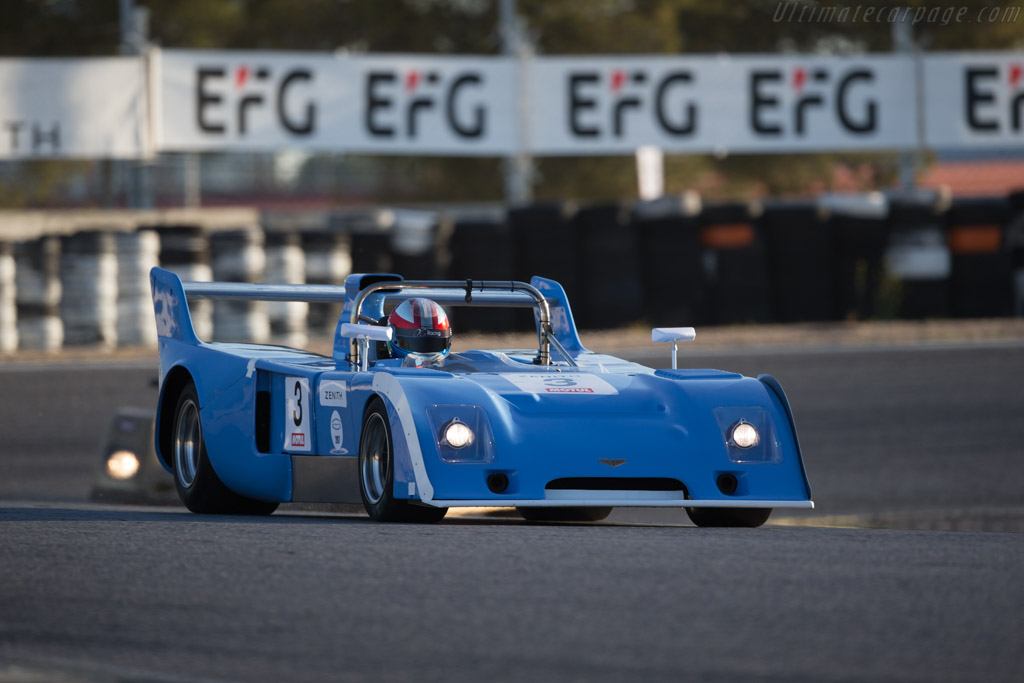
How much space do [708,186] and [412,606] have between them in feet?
96.7

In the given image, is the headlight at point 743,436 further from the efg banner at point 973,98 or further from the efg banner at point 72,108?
the efg banner at point 973,98

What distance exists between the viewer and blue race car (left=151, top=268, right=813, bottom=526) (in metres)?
6.80

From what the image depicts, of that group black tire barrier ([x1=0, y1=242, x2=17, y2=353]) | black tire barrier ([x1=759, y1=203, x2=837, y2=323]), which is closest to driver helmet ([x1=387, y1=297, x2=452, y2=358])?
black tire barrier ([x1=0, y1=242, x2=17, y2=353])

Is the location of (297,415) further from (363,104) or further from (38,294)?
(363,104)

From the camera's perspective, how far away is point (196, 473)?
8477mm

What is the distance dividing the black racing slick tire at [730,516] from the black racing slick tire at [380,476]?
3.76 ft

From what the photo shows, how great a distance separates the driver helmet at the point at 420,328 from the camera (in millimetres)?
7945

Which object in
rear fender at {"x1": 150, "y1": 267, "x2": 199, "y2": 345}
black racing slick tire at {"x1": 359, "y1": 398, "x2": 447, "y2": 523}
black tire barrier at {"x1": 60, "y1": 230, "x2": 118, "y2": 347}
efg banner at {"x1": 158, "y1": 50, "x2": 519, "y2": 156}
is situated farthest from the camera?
efg banner at {"x1": 158, "y1": 50, "x2": 519, "y2": 156}

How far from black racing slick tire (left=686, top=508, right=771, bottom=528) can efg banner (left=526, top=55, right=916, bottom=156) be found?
11.4 metres

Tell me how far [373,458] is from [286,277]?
8420 millimetres

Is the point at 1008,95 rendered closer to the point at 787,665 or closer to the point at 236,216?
the point at 236,216

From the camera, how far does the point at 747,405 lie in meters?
7.20

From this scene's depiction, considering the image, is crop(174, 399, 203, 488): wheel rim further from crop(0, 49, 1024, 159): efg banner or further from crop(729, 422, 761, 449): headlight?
crop(0, 49, 1024, 159): efg banner

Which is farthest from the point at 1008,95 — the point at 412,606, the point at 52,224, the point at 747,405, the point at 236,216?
the point at 412,606
